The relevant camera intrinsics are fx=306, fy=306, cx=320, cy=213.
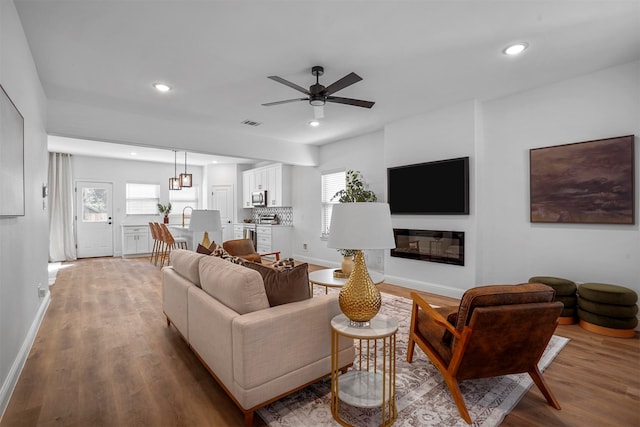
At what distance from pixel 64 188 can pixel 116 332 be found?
6.26m

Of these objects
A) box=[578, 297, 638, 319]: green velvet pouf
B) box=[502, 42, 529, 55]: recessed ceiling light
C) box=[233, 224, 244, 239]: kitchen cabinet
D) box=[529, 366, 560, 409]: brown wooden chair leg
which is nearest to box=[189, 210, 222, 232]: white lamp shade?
box=[529, 366, 560, 409]: brown wooden chair leg

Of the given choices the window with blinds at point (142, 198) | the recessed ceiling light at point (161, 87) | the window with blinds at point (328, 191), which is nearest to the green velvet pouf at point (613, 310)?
the window with blinds at point (328, 191)

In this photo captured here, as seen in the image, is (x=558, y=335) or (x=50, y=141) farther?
(x=50, y=141)

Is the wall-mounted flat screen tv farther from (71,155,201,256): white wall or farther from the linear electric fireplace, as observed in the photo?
(71,155,201,256): white wall

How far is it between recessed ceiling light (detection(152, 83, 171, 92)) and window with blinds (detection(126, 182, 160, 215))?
19.4 ft

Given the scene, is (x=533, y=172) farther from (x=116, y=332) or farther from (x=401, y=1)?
(x=116, y=332)

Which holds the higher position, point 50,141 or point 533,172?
point 50,141

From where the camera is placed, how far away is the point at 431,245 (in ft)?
14.7

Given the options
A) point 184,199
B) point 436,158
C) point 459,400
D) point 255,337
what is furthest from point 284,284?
point 184,199

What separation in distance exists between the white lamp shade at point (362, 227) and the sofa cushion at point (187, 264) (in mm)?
1439

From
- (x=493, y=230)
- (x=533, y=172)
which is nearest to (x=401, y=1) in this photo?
(x=533, y=172)

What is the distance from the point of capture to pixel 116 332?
3.15 m

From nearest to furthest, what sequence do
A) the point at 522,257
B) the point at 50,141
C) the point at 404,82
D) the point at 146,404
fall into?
the point at 146,404, the point at 404,82, the point at 522,257, the point at 50,141

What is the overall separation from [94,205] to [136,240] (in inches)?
54.6
